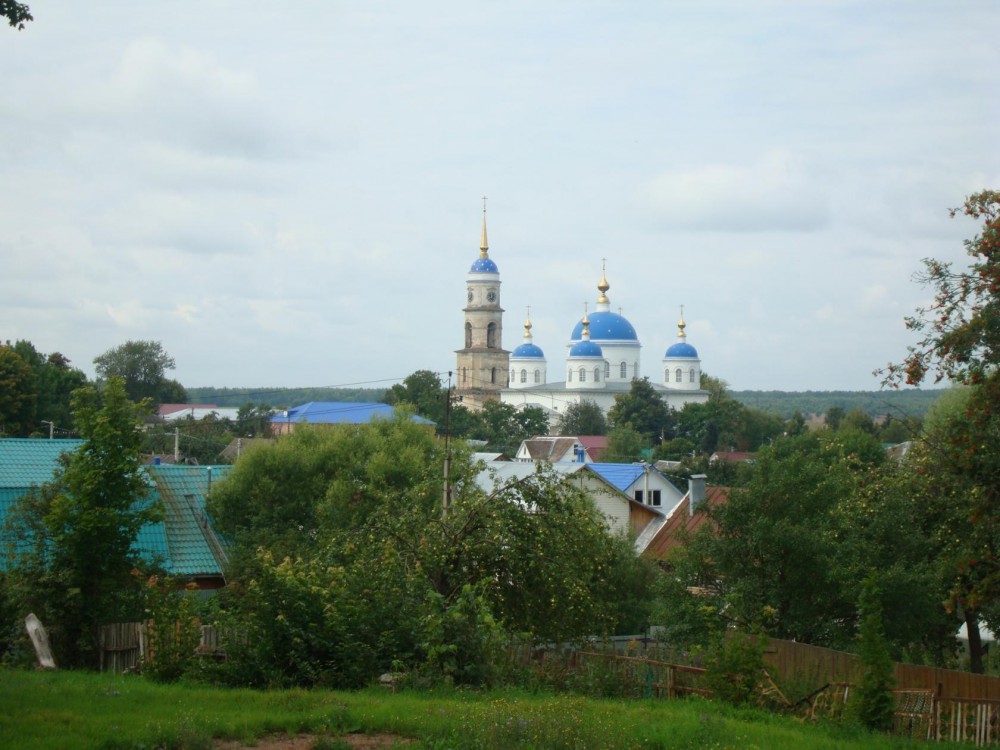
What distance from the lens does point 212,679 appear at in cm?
1227

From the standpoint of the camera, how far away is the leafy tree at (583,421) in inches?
4254

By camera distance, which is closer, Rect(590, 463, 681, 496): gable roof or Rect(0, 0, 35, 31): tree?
Rect(0, 0, 35, 31): tree

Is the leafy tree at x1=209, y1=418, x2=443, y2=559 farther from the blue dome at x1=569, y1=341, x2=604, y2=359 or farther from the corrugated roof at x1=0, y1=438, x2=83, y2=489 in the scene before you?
the blue dome at x1=569, y1=341, x2=604, y2=359

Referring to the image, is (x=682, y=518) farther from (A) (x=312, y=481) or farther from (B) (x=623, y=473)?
(B) (x=623, y=473)

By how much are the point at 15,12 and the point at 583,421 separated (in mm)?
99077

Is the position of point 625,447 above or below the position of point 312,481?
Result: above

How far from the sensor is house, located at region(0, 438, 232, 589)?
25.1m

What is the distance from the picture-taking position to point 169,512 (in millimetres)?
27609

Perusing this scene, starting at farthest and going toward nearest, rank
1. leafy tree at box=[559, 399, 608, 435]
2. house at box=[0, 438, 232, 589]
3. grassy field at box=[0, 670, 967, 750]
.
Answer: leafy tree at box=[559, 399, 608, 435] → house at box=[0, 438, 232, 589] → grassy field at box=[0, 670, 967, 750]

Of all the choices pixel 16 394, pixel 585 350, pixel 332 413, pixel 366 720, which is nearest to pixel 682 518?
pixel 366 720

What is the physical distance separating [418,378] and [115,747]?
96855 mm

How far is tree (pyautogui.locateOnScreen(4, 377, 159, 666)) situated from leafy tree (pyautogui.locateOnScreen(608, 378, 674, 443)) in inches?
3353

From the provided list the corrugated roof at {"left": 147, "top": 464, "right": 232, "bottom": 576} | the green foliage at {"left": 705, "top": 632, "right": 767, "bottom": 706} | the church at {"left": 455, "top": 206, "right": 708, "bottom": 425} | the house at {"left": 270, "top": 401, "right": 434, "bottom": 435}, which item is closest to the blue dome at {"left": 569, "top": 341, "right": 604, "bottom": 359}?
the church at {"left": 455, "top": 206, "right": 708, "bottom": 425}

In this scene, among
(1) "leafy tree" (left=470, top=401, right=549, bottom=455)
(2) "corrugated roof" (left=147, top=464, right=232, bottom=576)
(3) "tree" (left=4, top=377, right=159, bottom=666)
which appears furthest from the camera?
(1) "leafy tree" (left=470, top=401, right=549, bottom=455)
